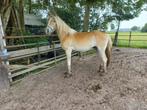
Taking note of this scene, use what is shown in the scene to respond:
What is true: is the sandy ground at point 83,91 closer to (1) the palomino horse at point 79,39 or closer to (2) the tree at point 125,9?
(1) the palomino horse at point 79,39

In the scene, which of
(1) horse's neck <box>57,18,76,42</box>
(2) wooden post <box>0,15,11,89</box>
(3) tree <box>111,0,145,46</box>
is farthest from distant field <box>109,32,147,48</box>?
(2) wooden post <box>0,15,11,89</box>

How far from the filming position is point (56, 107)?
357 cm

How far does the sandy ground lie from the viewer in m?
3.57

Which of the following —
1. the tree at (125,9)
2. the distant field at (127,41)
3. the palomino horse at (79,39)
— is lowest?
the distant field at (127,41)

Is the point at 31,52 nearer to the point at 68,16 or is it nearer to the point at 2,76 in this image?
the point at 2,76

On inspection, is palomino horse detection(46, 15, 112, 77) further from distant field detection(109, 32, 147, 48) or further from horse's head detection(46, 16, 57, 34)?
distant field detection(109, 32, 147, 48)

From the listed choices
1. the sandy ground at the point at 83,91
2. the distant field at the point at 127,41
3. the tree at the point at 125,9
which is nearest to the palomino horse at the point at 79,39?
the sandy ground at the point at 83,91

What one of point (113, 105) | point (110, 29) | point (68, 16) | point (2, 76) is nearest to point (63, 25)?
point (2, 76)

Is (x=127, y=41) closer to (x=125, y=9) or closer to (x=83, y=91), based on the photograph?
(x=125, y=9)

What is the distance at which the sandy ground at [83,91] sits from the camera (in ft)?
11.7

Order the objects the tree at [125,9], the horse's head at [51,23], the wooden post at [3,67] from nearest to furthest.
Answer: the wooden post at [3,67]
the horse's head at [51,23]
the tree at [125,9]

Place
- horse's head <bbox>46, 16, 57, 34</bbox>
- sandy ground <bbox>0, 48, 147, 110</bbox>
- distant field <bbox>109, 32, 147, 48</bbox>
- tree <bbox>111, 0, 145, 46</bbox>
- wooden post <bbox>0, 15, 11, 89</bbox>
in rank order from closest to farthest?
sandy ground <bbox>0, 48, 147, 110</bbox> < wooden post <bbox>0, 15, 11, 89</bbox> < horse's head <bbox>46, 16, 57, 34</bbox> < tree <bbox>111, 0, 145, 46</bbox> < distant field <bbox>109, 32, 147, 48</bbox>

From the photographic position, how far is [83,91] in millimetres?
4000

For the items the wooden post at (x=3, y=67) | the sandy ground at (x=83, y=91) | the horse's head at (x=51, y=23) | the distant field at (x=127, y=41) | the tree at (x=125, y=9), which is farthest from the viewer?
the distant field at (x=127, y=41)
